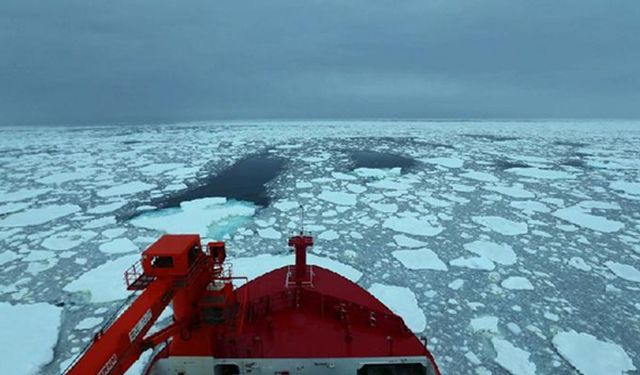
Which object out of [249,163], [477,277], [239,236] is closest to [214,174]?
[249,163]

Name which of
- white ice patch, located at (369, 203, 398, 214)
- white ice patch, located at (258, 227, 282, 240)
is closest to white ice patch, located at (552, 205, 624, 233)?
white ice patch, located at (369, 203, 398, 214)

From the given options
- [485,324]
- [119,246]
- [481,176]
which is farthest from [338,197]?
[481,176]

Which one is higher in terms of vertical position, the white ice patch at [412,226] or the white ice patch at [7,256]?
the white ice patch at [412,226]

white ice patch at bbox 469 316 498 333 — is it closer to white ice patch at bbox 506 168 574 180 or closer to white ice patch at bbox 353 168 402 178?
white ice patch at bbox 353 168 402 178

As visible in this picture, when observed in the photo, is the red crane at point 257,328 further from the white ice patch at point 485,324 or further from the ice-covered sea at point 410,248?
the white ice patch at point 485,324

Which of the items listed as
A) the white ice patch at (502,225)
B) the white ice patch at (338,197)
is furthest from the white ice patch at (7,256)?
the white ice patch at (502,225)

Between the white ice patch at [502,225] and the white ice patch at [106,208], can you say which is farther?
the white ice patch at [106,208]
